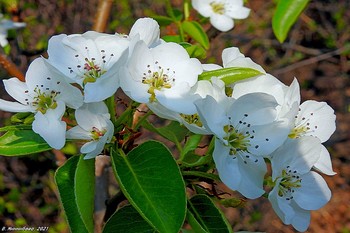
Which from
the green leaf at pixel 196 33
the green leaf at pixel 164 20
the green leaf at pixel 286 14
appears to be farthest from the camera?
the green leaf at pixel 164 20

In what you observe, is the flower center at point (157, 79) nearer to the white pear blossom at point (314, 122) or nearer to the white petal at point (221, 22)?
the white pear blossom at point (314, 122)

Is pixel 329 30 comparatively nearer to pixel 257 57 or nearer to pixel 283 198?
pixel 257 57

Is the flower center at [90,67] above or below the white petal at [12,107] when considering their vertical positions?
above

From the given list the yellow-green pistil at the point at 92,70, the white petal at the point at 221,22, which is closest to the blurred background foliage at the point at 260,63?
the white petal at the point at 221,22

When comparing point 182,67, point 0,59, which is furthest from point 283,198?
point 0,59

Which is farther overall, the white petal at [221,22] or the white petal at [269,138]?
the white petal at [221,22]

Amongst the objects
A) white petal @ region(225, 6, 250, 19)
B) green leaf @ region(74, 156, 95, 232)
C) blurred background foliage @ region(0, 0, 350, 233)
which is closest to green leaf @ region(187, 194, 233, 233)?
green leaf @ region(74, 156, 95, 232)

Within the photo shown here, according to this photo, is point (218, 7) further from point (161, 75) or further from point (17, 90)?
point (17, 90)
